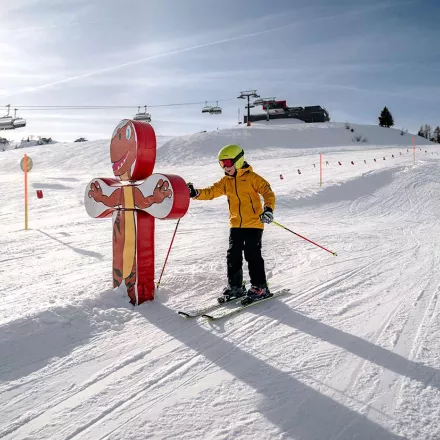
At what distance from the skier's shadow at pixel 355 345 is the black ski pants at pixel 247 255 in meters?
0.41

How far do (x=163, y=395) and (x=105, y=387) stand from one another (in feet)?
1.30

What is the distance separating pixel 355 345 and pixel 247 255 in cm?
157

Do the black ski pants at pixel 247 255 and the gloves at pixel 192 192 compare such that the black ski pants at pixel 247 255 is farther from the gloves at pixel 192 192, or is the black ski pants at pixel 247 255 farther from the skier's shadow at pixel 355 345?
the gloves at pixel 192 192

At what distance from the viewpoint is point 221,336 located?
10.7 feet

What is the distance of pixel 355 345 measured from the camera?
304 cm

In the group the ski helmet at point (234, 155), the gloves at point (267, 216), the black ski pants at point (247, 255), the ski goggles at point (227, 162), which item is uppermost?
the ski helmet at point (234, 155)

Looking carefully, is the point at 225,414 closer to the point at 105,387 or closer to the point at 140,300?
the point at 105,387

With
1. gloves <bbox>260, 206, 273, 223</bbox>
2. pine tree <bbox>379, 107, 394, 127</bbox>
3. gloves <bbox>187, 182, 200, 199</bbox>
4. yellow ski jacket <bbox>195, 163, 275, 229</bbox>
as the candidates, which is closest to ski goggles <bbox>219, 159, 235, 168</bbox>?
yellow ski jacket <bbox>195, 163, 275, 229</bbox>

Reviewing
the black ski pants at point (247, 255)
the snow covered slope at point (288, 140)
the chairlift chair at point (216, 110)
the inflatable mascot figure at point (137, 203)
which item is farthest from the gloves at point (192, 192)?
the chairlift chair at point (216, 110)

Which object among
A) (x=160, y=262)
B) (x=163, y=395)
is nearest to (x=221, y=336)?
(x=163, y=395)

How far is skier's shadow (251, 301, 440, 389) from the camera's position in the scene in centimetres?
261

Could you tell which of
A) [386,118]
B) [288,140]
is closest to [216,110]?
[288,140]

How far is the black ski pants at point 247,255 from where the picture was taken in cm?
423

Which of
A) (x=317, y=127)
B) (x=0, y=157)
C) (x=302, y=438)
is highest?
(x=317, y=127)
